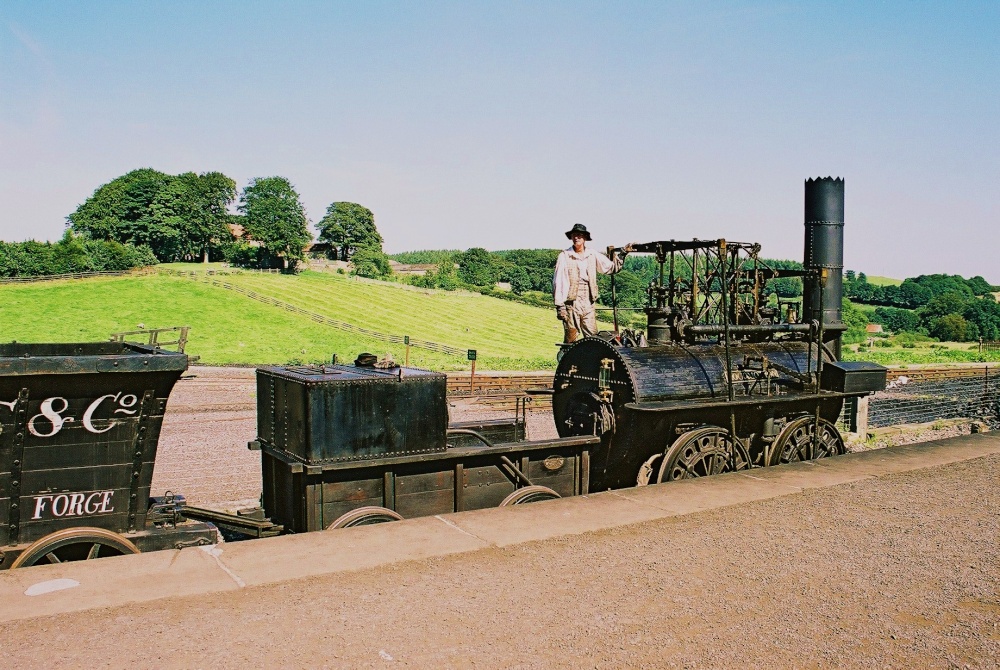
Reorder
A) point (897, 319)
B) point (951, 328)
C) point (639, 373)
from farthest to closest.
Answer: point (897, 319), point (951, 328), point (639, 373)

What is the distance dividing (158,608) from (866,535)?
6.02 metres

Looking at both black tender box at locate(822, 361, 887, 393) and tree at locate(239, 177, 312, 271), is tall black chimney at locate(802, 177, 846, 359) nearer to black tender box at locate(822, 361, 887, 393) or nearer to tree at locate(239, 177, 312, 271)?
black tender box at locate(822, 361, 887, 393)

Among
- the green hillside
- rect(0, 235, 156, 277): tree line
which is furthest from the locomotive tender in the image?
rect(0, 235, 156, 277): tree line

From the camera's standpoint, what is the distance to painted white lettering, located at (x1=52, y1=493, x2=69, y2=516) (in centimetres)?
634

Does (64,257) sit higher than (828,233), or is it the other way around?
(64,257)

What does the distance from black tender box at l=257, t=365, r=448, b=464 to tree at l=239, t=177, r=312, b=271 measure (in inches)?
3944

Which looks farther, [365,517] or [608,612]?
[365,517]

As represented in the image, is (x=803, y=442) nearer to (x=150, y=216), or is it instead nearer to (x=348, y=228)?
(x=150, y=216)

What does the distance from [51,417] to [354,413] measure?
2.60m

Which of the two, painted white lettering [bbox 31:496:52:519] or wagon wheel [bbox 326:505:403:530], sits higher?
painted white lettering [bbox 31:496:52:519]

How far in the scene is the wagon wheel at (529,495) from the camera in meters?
8.88

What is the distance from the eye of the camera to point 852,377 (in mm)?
12133

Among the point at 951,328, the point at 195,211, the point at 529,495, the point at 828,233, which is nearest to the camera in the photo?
the point at 529,495

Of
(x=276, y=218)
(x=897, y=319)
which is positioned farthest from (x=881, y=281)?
(x=276, y=218)
